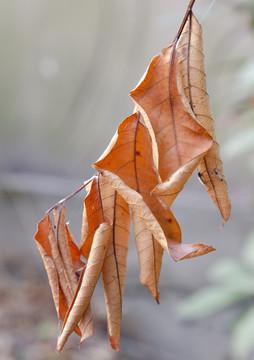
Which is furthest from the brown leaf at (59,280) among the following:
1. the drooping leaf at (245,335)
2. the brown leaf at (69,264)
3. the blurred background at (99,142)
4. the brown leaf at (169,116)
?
the blurred background at (99,142)

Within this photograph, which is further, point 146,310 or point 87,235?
point 146,310

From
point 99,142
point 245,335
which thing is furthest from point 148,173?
point 99,142

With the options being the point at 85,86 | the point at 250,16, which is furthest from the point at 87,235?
the point at 85,86

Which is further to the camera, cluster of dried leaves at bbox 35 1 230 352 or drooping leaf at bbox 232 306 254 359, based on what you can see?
drooping leaf at bbox 232 306 254 359

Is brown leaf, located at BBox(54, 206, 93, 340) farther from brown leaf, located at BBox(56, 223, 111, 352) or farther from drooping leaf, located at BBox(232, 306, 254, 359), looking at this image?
drooping leaf, located at BBox(232, 306, 254, 359)

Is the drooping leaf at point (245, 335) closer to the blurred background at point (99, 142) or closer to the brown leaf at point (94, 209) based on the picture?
the blurred background at point (99, 142)

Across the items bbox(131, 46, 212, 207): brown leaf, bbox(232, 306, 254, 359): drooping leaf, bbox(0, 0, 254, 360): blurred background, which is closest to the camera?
bbox(131, 46, 212, 207): brown leaf

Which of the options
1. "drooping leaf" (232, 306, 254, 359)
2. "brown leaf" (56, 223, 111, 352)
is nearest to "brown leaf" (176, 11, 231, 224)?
"brown leaf" (56, 223, 111, 352)

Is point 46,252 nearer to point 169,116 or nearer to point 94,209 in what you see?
point 94,209

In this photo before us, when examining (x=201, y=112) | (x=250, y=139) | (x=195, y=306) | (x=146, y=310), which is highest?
(x=201, y=112)

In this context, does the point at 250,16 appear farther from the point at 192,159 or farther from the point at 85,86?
the point at 192,159
